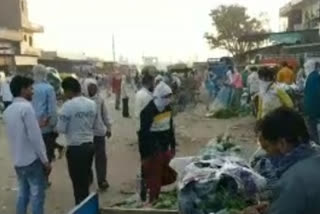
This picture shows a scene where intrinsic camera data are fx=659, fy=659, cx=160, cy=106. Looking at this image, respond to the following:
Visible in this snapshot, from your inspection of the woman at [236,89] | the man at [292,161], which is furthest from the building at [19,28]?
the man at [292,161]

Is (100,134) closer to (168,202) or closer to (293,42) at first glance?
(168,202)

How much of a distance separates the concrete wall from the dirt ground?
178ft

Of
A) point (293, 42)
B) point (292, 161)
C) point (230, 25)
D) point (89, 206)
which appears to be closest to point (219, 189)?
point (89, 206)

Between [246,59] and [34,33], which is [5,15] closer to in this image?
[34,33]

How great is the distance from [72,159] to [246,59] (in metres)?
40.9

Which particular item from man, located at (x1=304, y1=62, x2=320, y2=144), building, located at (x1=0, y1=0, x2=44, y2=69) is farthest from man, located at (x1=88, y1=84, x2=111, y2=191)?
building, located at (x1=0, y1=0, x2=44, y2=69)

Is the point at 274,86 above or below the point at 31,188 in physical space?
above

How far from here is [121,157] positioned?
1376 centimetres

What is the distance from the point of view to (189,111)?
93.5 ft

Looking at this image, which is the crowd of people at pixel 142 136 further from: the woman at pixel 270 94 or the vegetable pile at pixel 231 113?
the vegetable pile at pixel 231 113

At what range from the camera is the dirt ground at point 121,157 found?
364 inches

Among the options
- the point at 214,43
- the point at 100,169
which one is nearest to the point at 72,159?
the point at 100,169

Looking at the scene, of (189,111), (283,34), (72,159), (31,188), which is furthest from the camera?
(283,34)

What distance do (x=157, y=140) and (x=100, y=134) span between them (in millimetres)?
1902
